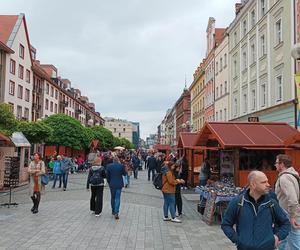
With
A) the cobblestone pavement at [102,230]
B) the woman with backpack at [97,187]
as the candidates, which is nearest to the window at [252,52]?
the cobblestone pavement at [102,230]

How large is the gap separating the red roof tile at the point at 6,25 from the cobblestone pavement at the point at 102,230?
34255 mm

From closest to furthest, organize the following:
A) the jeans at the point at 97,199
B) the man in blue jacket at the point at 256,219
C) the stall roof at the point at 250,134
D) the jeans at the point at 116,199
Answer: the man in blue jacket at the point at 256,219
the jeans at the point at 116,199
the jeans at the point at 97,199
the stall roof at the point at 250,134

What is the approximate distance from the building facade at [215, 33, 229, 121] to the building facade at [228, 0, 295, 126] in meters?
2.24

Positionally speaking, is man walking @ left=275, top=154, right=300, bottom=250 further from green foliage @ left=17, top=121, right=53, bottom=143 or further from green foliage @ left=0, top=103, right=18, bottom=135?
green foliage @ left=17, top=121, right=53, bottom=143

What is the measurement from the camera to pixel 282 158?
6.57 meters

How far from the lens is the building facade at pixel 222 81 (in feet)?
126

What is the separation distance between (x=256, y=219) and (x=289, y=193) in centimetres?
202

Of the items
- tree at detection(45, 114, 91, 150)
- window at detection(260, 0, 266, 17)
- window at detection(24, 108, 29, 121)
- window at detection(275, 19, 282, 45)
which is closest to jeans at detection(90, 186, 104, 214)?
window at detection(275, 19, 282, 45)

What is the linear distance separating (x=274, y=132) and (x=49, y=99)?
172ft

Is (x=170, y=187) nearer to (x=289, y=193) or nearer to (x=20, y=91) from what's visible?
(x=289, y=193)

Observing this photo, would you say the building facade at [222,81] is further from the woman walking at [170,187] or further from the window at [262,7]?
the woman walking at [170,187]

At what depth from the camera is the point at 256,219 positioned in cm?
420

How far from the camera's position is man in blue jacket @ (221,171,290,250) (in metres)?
4.18

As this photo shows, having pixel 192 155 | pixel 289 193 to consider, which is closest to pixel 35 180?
pixel 289 193
